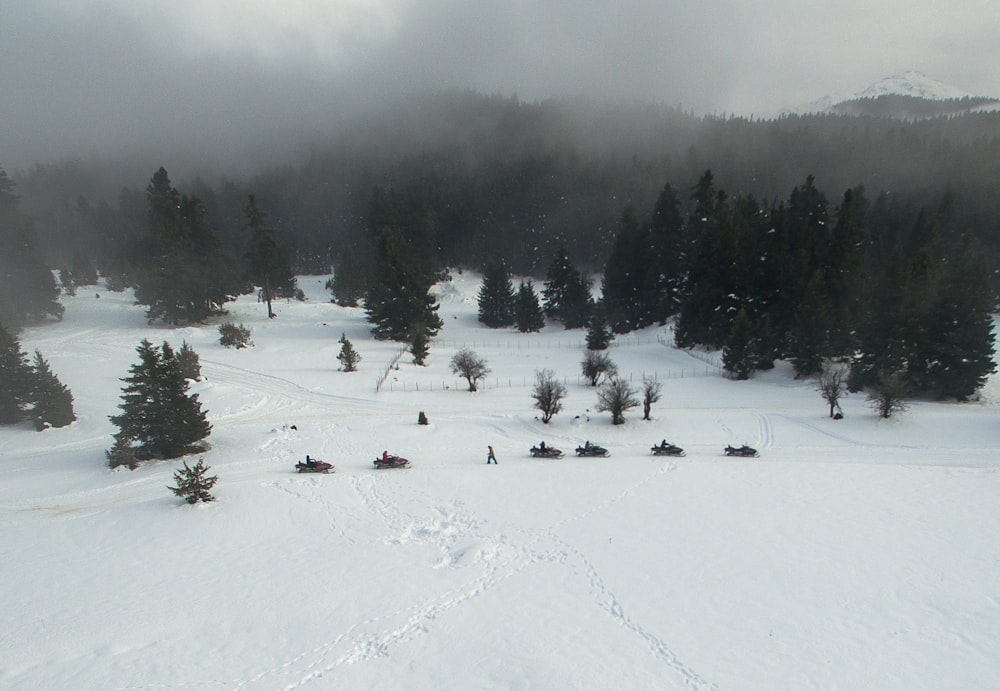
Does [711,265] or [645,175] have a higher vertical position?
[645,175]

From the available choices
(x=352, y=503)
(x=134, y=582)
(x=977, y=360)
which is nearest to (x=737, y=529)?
(x=352, y=503)

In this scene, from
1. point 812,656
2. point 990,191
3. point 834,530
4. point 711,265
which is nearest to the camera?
point 812,656

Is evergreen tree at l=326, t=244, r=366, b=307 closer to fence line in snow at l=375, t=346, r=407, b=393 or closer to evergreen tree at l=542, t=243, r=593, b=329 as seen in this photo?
fence line in snow at l=375, t=346, r=407, b=393

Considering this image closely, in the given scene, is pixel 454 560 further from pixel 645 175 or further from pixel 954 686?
pixel 645 175

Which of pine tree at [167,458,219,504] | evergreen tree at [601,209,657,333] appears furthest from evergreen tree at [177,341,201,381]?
evergreen tree at [601,209,657,333]

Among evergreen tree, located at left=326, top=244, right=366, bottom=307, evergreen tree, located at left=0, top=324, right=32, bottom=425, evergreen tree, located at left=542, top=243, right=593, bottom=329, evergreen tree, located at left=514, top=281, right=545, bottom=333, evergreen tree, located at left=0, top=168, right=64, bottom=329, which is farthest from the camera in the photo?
evergreen tree, located at left=326, top=244, right=366, bottom=307

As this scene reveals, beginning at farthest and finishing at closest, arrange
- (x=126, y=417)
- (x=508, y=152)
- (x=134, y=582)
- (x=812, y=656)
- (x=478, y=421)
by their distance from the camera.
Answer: (x=508, y=152) < (x=478, y=421) < (x=126, y=417) < (x=134, y=582) < (x=812, y=656)
